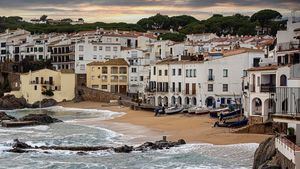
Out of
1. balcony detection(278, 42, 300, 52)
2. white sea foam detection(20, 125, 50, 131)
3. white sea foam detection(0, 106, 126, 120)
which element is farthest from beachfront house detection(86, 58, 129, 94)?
balcony detection(278, 42, 300, 52)

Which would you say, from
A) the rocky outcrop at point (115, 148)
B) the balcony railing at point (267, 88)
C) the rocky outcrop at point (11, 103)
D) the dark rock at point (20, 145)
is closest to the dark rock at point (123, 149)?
the rocky outcrop at point (115, 148)

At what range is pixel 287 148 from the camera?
22.7 metres

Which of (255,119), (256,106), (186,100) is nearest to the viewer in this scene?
(255,119)

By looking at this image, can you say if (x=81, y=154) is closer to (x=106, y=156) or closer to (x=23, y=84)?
(x=106, y=156)

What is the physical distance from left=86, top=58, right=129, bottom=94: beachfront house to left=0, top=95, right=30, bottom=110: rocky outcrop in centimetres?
965

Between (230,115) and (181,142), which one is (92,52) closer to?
(230,115)

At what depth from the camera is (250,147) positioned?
113 ft

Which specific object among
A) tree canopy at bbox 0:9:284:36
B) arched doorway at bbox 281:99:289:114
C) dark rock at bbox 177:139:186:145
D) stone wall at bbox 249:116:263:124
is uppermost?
tree canopy at bbox 0:9:284:36

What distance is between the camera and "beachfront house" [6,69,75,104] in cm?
8288

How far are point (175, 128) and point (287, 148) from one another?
2476 centimetres

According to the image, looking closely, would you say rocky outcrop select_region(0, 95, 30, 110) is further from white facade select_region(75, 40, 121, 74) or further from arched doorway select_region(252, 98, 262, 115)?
arched doorway select_region(252, 98, 262, 115)

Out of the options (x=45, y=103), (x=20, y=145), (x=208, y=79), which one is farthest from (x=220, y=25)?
A: (x=20, y=145)

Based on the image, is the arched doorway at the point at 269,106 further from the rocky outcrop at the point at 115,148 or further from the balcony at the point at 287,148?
the balcony at the point at 287,148

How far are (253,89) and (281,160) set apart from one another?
20540 millimetres
